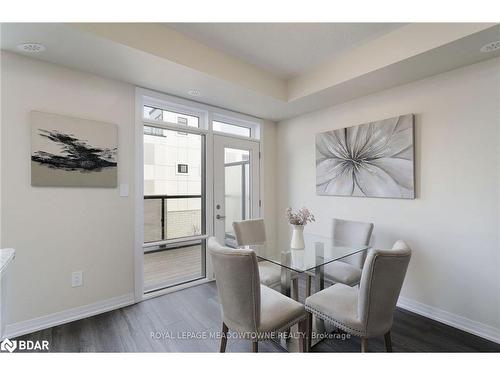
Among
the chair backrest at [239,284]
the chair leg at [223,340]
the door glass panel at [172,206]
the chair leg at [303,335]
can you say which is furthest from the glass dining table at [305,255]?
the door glass panel at [172,206]

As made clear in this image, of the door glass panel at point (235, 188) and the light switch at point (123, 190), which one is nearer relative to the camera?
the light switch at point (123, 190)

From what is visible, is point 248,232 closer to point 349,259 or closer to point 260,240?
point 260,240

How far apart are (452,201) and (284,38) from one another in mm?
2203

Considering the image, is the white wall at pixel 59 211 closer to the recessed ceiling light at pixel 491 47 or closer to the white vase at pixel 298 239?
the white vase at pixel 298 239

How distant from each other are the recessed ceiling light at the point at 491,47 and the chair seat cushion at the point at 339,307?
7.12 feet

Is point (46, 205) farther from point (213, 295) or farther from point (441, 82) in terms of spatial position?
point (441, 82)

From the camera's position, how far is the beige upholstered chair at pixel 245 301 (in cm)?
141

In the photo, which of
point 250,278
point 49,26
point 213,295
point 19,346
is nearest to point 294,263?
point 250,278

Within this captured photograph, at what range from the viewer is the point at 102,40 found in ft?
5.84

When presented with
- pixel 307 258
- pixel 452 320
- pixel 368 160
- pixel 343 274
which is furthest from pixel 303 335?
pixel 368 160

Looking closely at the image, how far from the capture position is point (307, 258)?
197 cm

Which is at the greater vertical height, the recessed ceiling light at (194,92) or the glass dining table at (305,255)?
the recessed ceiling light at (194,92)

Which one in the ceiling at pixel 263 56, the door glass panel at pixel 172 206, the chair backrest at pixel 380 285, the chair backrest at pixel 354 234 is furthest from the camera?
the door glass panel at pixel 172 206
